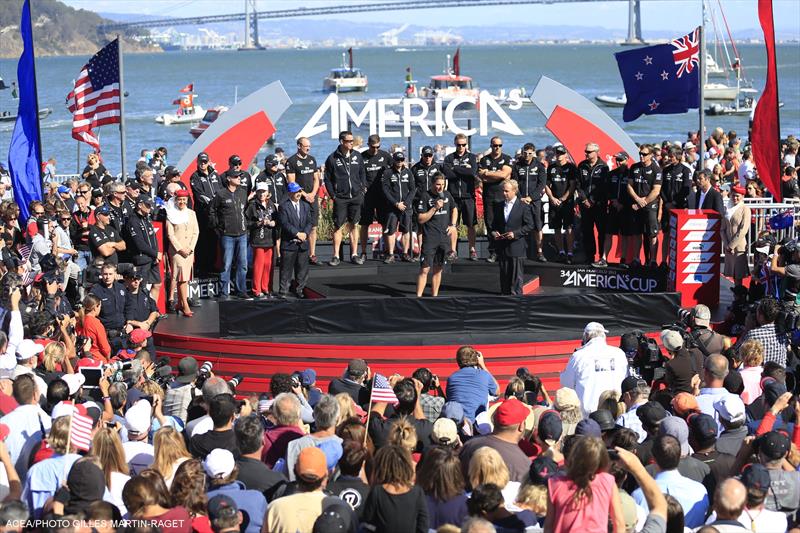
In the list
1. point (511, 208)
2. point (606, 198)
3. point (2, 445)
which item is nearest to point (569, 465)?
point (2, 445)

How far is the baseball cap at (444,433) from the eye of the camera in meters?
7.04

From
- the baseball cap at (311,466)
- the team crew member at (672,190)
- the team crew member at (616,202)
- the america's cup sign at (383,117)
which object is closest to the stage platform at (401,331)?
the team crew member at (672,190)

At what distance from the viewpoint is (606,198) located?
1458 cm

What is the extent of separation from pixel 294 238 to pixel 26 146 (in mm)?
3489

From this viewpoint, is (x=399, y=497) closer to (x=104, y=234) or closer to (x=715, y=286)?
(x=104, y=234)

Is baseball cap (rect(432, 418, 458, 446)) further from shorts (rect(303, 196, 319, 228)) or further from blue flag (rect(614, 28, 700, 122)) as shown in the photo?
blue flag (rect(614, 28, 700, 122))

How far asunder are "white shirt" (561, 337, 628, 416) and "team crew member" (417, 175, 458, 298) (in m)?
4.15

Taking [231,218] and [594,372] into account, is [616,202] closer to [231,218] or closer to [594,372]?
[231,218]

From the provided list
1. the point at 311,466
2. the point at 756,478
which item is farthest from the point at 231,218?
the point at 756,478

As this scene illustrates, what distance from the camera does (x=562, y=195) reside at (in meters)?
15.1

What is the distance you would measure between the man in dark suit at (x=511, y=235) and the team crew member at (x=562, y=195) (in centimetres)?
188

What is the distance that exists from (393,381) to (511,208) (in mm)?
4213

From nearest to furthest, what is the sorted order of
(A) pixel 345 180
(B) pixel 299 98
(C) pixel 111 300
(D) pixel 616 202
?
(C) pixel 111 300 < (D) pixel 616 202 < (A) pixel 345 180 < (B) pixel 299 98

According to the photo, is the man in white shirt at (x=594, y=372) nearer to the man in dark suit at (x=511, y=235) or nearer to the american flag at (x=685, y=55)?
the man in dark suit at (x=511, y=235)
